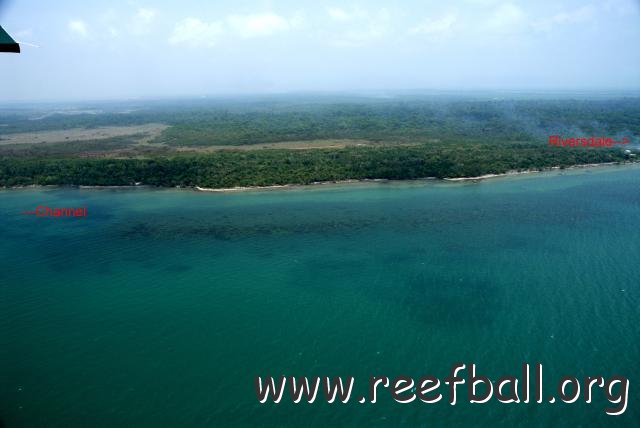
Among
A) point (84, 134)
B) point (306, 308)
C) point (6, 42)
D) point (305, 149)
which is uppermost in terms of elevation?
point (6, 42)

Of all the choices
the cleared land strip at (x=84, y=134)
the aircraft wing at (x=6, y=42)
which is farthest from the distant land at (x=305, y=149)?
the aircraft wing at (x=6, y=42)

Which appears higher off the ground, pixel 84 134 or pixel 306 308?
pixel 84 134

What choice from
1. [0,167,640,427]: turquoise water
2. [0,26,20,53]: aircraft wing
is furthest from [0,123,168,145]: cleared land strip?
[0,26,20,53]: aircraft wing

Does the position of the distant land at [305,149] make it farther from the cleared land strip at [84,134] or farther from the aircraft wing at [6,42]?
the aircraft wing at [6,42]

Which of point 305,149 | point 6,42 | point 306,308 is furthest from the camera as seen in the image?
point 305,149

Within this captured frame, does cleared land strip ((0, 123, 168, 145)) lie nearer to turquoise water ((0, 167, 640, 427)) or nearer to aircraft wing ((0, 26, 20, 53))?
turquoise water ((0, 167, 640, 427))

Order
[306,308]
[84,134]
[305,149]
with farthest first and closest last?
[84,134] → [305,149] → [306,308]

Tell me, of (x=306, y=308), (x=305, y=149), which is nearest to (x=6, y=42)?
(x=306, y=308)

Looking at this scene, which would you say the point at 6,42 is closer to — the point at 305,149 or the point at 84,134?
the point at 305,149
